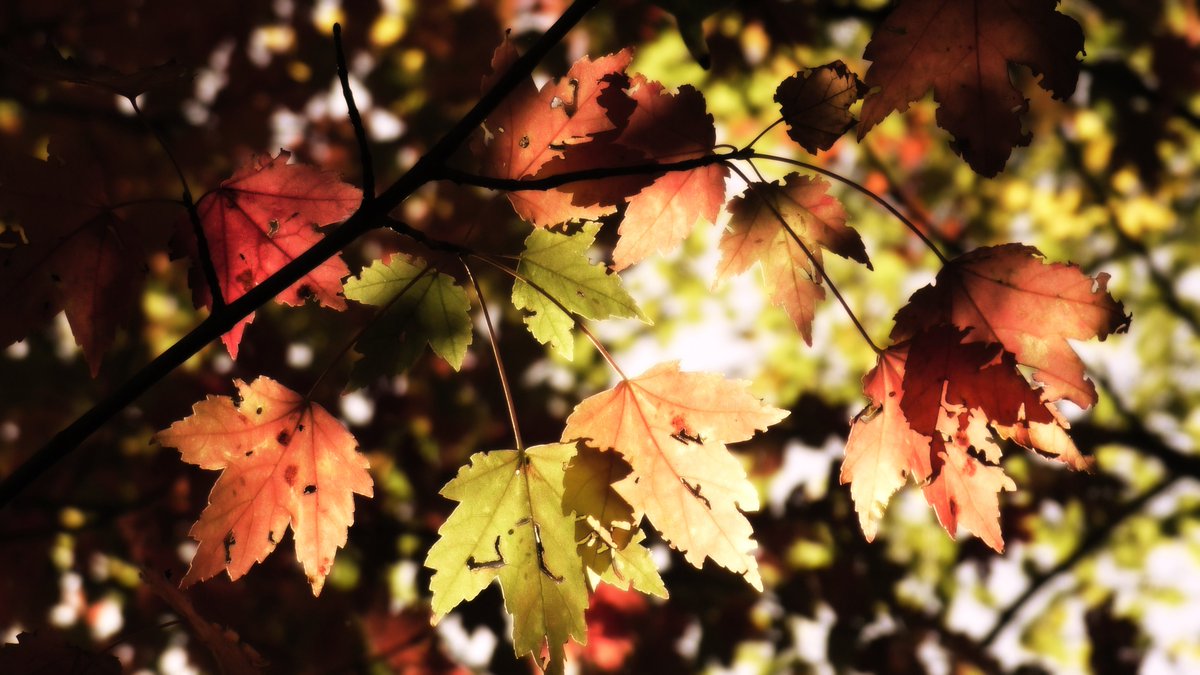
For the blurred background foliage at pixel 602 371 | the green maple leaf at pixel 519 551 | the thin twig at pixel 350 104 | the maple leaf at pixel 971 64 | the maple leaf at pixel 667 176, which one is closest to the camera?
the thin twig at pixel 350 104

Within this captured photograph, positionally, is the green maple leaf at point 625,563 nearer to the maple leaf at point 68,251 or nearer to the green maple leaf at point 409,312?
the green maple leaf at point 409,312

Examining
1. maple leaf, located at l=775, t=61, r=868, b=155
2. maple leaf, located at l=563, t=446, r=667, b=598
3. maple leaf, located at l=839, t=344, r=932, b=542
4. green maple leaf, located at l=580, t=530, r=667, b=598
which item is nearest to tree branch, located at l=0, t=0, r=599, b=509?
maple leaf, located at l=775, t=61, r=868, b=155

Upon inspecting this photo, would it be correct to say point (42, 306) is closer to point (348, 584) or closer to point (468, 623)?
point (468, 623)

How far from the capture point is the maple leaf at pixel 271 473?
1488 mm

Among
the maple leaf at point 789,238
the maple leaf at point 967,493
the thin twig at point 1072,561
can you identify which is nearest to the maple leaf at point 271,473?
the maple leaf at point 789,238

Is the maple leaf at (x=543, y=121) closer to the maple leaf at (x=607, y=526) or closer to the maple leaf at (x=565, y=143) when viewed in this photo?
the maple leaf at (x=565, y=143)

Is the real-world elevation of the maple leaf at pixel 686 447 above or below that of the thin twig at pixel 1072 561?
below

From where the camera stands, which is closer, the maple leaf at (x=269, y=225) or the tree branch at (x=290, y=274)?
the tree branch at (x=290, y=274)

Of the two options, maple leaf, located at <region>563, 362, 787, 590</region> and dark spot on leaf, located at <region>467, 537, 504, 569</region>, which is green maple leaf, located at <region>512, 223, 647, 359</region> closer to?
maple leaf, located at <region>563, 362, 787, 590</region>

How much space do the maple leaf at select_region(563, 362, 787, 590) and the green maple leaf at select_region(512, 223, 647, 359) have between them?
0.61 feet

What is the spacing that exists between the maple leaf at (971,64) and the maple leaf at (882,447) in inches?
15.6

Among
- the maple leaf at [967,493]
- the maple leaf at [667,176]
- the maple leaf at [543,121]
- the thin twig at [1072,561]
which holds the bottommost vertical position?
the maple leaf at [967,493]

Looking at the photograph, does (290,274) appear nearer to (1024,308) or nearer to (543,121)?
(543,121)

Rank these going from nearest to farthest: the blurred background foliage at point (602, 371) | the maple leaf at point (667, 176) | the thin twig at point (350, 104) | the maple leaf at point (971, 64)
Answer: the thin twig at point (350, 104)
the maple leaf at point (971, 64)
the maple leaf at point (667, 176)
the blurred background foliage at point (602, 371)
